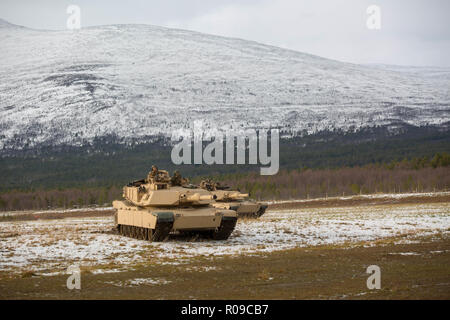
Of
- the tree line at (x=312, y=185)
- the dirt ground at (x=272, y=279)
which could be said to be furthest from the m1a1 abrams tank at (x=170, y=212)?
the tree line at (x=312, y=185)

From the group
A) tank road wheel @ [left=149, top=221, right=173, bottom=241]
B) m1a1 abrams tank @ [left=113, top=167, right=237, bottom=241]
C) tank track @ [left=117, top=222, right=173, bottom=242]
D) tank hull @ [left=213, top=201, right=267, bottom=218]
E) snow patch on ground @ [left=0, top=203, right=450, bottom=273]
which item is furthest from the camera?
tank hull @ [left=213, top=201, right=267, bottom=218]

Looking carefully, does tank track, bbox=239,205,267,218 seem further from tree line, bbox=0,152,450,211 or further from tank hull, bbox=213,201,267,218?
tree line, bbox=0,152,450,211

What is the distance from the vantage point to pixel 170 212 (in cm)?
2667

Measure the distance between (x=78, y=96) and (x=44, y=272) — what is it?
185183 millimetres

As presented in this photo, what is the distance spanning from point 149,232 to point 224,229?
2.96 meters

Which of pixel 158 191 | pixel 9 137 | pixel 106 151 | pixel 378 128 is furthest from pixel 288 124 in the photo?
pixel 158 191

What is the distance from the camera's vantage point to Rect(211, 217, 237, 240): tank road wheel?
1096 inches

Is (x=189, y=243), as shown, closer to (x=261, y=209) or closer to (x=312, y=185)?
(x=261, y=209)

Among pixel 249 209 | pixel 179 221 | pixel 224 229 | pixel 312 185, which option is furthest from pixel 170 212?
pixel 312 185

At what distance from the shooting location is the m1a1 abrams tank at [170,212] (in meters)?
27.1

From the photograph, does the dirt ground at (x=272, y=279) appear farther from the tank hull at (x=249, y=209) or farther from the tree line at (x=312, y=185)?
the tree line at (x=312, y=185)

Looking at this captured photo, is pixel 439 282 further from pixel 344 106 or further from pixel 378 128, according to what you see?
pixel 344 106

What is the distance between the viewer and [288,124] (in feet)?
601

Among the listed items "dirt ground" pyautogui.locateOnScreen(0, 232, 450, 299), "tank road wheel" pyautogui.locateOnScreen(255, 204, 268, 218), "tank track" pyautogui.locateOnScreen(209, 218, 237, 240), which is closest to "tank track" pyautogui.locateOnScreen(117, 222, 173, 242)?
"tank track" pyautogui.locateOnScreen(209, 218, 237, 240)
